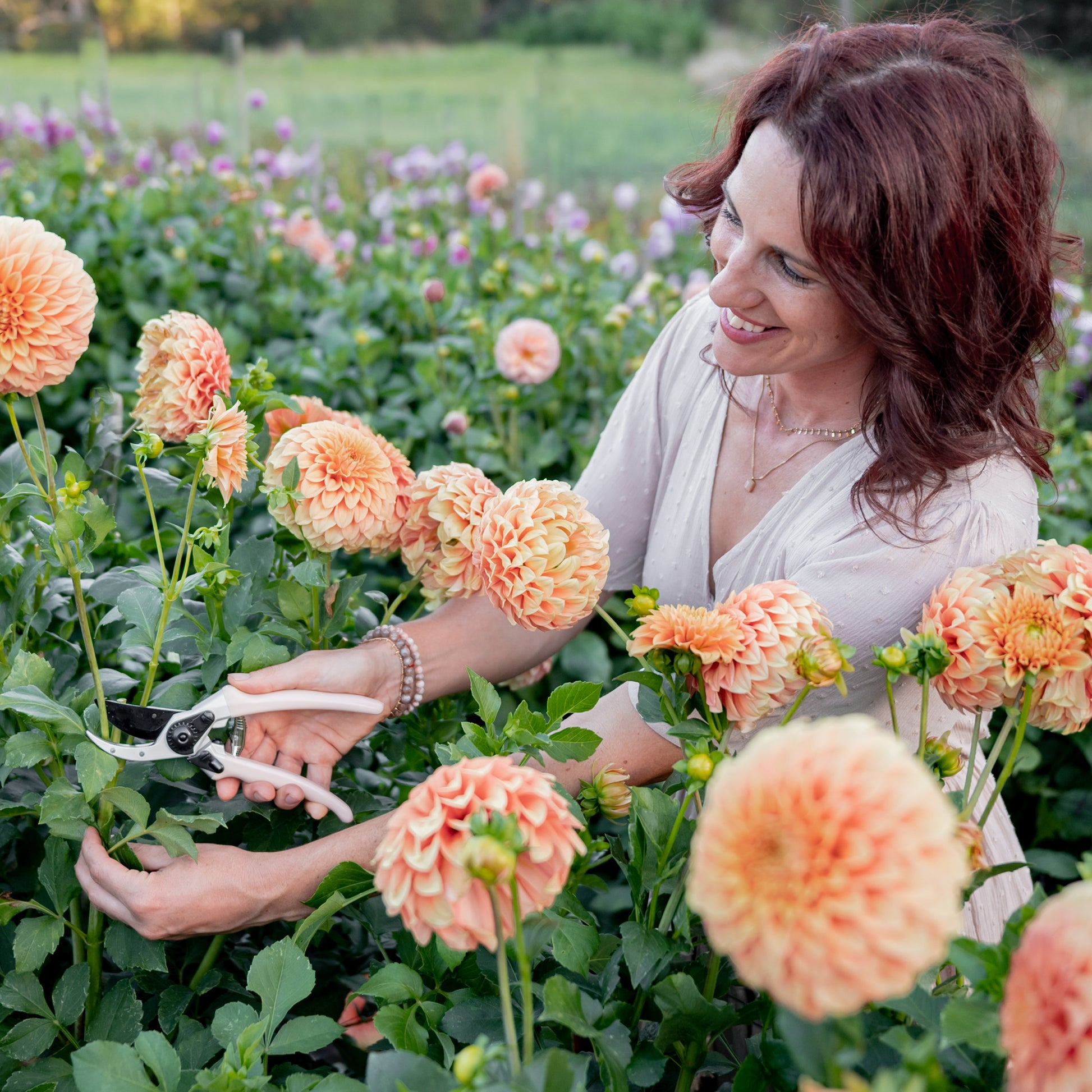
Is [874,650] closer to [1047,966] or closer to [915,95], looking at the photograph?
[1047,966]

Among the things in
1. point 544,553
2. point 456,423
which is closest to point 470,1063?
point 544,553

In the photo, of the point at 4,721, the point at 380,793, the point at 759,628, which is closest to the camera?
the point at 759,628

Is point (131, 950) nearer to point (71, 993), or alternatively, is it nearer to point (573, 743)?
point (71, 993)

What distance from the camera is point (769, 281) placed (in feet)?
3.59

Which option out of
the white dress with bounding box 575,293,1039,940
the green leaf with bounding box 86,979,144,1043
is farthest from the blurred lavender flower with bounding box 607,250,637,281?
the green leaf with bounding box 86,979,144,1043

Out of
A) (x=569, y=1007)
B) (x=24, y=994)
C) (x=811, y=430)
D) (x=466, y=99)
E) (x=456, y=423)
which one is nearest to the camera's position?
(x=569, y=1007)

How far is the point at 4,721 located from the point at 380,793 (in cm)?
41

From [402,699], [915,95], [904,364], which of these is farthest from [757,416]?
[402,699]

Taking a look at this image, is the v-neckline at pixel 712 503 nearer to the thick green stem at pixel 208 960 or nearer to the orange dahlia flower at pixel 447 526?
the orange dahlia flower at pixel 447 526

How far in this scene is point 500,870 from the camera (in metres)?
0.53

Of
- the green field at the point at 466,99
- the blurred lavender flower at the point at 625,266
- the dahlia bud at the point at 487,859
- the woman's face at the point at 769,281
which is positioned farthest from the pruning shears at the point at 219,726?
the green field at the point at 466,99

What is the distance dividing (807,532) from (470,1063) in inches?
31.7

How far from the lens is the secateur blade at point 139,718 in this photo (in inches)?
34.8

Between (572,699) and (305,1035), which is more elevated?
(572,699)
